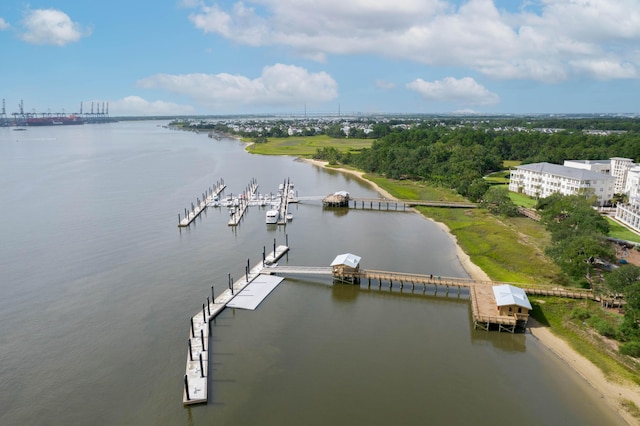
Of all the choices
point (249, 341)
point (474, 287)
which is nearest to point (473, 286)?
point (474, 287)

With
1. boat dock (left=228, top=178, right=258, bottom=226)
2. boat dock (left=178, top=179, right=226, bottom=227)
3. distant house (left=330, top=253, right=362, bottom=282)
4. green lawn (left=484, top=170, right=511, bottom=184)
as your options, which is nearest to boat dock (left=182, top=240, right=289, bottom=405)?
distant house (left=330, top=253, right=362, bottom=282)

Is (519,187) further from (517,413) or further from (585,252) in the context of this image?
(517,413)

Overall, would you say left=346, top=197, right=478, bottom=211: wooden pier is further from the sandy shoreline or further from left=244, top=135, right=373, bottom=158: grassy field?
left=244, top=135, right=373, bottom=158: grassy field

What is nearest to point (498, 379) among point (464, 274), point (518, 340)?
point (518, 340)

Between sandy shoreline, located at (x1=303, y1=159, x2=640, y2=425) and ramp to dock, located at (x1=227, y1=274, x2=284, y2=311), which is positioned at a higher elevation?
ramp to dock, located at (x1=227, y1=274, x2=284, y2=311)

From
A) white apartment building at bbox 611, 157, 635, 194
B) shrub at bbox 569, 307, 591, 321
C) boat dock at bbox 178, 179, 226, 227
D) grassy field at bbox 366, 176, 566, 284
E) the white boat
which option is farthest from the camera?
white apartment building at bbox 611, 157, 635, 194
